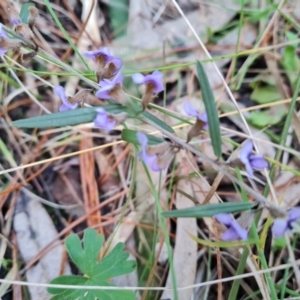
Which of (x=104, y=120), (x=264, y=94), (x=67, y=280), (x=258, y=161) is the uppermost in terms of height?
(x=104, y=120)

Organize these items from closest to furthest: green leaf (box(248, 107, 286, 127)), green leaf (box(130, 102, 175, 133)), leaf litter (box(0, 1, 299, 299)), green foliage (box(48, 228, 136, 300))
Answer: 1. green leaf (box(130, 102, 175, 133))
2. green foliage (box(48, 228, 136, 300))
3. leaf litter (box(0, 1, 299, 299))
4. green leaf (box(248, 107, 286, 127))

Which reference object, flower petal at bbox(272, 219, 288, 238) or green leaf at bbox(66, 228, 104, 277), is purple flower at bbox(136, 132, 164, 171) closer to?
flower petal at bbox(272, 219, 288, 238)

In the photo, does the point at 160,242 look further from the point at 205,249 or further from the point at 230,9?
the point at 230,9

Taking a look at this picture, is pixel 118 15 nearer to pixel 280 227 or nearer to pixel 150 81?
pixel 150 81

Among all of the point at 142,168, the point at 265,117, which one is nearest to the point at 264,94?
the point at 265,117

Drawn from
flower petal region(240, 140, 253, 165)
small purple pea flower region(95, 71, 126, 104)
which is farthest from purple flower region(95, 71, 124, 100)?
flower petal region(240, 140, 253, 165)

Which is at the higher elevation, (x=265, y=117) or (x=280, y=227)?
(x=280, y=227)

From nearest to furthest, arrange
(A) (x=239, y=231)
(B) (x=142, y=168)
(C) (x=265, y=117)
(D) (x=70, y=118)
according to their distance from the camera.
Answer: (A) (x=239, y=231)
(D) (x=70, y=118)
(B) (x=142, y=168)
(C) (x=265, y=117)

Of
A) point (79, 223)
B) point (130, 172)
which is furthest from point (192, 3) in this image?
point (79, 223)
